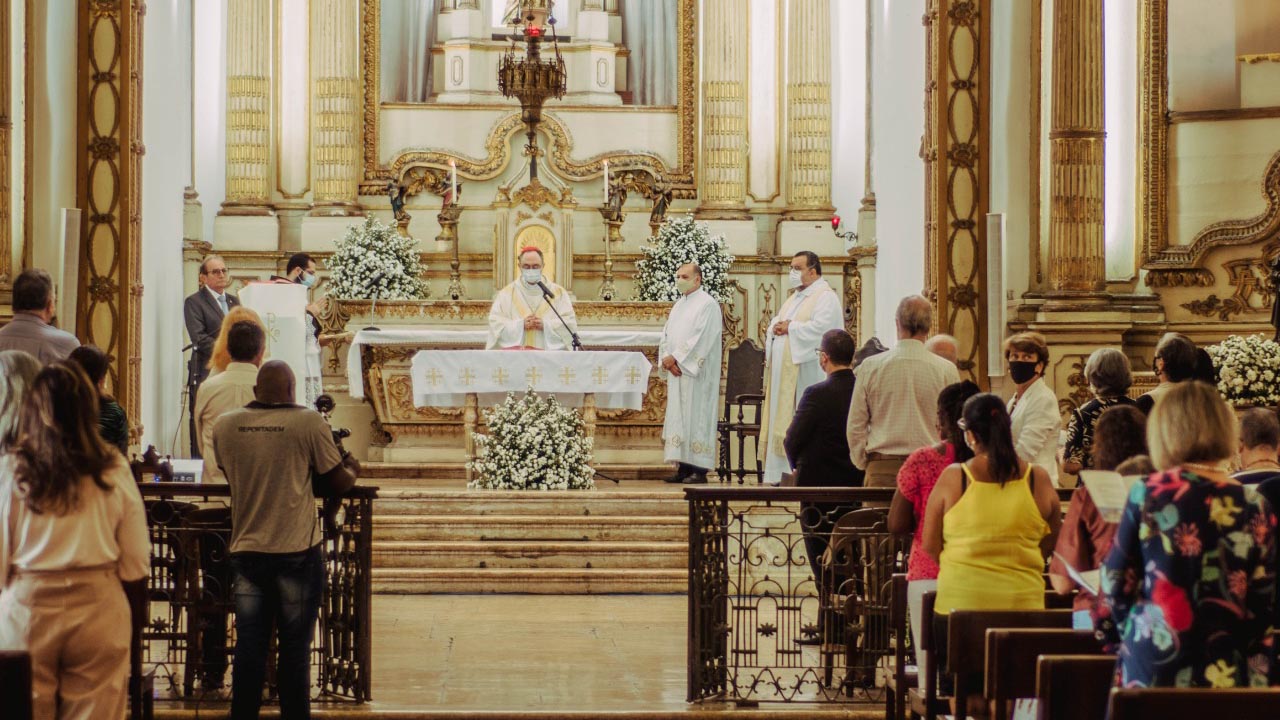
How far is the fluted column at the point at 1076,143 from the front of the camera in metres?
10.4

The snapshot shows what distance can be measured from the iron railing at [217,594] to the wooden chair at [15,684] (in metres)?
2.98

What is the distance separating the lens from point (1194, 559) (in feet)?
13.8

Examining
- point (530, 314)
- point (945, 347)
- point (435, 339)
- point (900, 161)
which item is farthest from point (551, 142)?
point (945, 347)

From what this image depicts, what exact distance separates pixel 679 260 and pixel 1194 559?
11259mm

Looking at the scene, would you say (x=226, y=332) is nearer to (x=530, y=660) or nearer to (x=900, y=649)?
(x=530, y=660)

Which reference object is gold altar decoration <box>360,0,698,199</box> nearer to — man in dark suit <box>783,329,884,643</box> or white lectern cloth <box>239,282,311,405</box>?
white lectern cloth <box>239,282,311,405</box>

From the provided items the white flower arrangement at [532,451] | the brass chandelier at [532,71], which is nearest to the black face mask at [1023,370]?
the white flower arrangement at [532,451]

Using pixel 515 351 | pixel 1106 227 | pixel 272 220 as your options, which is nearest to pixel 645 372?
pixel 515 351

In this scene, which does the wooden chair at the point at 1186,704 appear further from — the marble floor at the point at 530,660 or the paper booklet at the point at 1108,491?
the marble floor at the point at 530,660

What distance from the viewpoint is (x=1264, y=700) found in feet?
13.1

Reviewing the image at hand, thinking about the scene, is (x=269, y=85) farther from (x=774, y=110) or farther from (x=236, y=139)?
(x=774, y=110)

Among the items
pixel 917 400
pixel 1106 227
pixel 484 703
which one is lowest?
pixel 484 703

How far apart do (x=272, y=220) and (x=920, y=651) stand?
10868 mm

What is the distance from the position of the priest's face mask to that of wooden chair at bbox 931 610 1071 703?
8107mm
